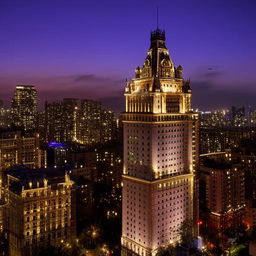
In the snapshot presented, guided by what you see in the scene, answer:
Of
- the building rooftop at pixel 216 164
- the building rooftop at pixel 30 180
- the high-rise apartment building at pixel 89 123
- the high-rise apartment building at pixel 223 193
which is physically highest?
the high-rise apartment building at pixel 89 123

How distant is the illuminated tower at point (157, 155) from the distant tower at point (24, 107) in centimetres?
10701

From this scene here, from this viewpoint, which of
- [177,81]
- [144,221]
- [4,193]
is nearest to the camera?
[144,221]

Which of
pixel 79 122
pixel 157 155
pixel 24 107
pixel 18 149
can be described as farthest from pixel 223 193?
pixel 24 107

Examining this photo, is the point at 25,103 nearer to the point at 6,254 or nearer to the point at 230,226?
the point at 6,254

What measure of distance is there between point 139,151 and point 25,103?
115 m

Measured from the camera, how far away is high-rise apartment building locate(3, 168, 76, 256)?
51500 millimetres

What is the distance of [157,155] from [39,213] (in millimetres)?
21171

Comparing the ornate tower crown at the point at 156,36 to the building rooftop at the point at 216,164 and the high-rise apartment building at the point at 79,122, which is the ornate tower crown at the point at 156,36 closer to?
the building rooftop at the point at 216,164

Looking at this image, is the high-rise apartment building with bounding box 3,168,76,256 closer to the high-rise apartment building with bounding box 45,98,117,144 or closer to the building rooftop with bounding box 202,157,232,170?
the building rooftop with bounding box 202,157,232,170

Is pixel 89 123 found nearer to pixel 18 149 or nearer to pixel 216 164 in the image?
pixel 18 149

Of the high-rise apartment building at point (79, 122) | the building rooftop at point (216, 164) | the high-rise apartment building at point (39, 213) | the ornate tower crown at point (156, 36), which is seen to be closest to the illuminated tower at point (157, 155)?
the ornate tower crown at point (156, 36)

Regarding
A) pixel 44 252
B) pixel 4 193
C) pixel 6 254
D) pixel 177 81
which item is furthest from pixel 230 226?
pixel 4 193

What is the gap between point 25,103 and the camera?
153625 millimetres

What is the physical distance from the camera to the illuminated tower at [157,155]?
49.4 m
